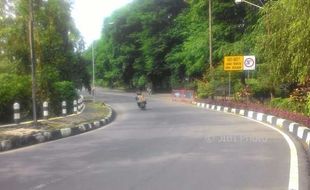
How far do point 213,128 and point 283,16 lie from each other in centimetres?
725

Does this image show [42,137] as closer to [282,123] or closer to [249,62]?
[282,123]

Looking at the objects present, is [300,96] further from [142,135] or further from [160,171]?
[160,171]

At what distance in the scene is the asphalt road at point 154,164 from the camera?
859 centimetres

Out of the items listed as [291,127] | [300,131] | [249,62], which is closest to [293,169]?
[300,131]

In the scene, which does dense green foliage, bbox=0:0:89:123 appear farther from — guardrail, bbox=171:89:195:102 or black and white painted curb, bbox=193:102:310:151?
guardrail, bbox=171:89:195:102

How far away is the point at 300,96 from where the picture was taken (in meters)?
26.7

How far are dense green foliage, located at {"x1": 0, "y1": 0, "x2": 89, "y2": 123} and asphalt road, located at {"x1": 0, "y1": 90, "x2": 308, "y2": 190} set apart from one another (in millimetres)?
12986

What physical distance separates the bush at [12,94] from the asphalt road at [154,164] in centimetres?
951

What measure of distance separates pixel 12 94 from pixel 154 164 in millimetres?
16212

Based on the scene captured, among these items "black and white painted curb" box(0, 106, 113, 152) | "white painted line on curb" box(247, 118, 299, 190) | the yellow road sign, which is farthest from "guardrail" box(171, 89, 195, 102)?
"white painted line on curb" box(247, 118, 299, 190)

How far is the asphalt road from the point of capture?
8594mm

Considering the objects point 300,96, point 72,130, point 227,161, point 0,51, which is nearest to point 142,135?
Result: point 72,130

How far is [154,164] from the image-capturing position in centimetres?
1071

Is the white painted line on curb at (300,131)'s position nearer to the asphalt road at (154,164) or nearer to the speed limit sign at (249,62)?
the asphalt road at (154,164)
